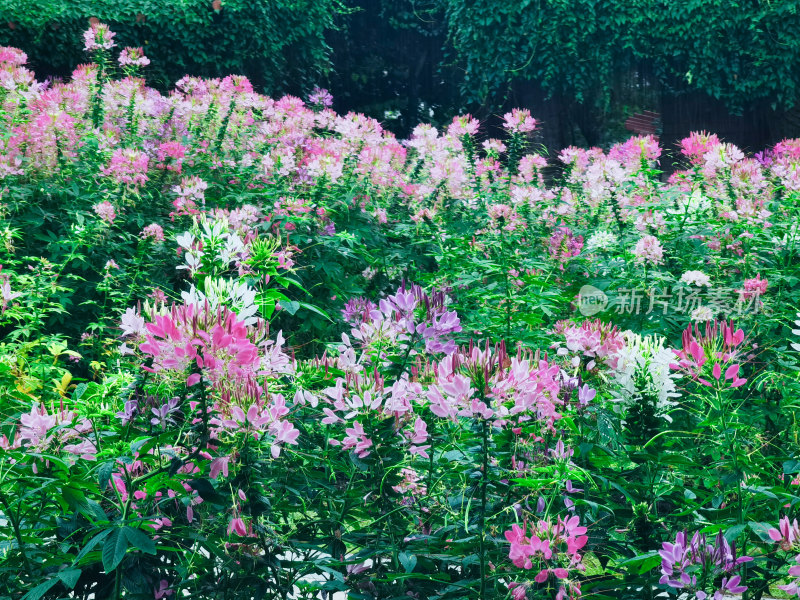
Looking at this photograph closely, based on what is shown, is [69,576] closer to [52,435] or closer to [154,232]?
[52,435]

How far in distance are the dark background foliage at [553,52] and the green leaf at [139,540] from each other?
7.13 m

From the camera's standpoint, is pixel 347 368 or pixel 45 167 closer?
pixel 347 368

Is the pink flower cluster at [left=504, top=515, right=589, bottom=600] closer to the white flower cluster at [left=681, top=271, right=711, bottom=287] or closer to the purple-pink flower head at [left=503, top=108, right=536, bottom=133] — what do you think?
the white flower cluster at [left=681, top=271, right=711, bottom=287]

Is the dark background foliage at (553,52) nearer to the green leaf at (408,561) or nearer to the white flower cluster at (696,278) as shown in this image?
the white flower cluster at (696,278)

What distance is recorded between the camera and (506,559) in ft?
5.88

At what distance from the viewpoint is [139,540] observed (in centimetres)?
156

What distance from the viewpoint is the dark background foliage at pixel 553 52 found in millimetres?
8031

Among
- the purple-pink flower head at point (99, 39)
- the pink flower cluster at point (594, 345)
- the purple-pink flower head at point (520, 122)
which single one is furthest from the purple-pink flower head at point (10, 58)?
the pink flower cluster at point (594, 345)

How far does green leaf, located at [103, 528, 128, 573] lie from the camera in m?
1.51

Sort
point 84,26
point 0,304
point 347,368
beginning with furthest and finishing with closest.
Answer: point 84,26 < point 0,304 < point 347,368

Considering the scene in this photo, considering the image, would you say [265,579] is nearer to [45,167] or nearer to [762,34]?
[45,167]

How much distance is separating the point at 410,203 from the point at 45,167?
8.05ft

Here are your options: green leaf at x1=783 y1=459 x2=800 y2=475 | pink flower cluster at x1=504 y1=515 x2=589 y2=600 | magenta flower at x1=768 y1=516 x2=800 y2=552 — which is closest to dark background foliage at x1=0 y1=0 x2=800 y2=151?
pink flower cluster at x1=504 y1=515 x2=589 y2=600

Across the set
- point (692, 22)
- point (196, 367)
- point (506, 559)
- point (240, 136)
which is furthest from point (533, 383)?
point (692, 22)
